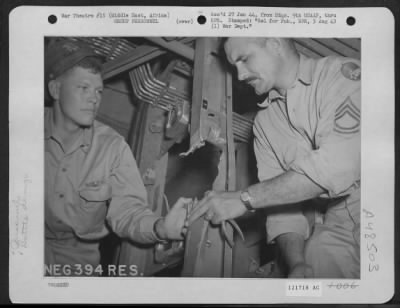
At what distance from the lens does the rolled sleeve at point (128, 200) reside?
1228 mm

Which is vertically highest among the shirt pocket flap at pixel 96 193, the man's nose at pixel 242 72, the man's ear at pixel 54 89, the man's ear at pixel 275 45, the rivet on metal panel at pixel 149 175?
the man's ear at pixel 275 45

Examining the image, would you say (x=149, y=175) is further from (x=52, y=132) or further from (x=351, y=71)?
(x=351, y=71)

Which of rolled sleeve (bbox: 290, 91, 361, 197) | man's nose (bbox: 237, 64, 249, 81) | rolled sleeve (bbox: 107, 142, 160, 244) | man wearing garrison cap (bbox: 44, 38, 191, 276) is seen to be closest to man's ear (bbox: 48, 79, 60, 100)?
man wearing garrison cap (bbox: 44, 38, 191, 276)

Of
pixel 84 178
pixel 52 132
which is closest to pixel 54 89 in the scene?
pixel 52 132

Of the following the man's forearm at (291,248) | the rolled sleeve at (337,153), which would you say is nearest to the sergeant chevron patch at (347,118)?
the rolled sleeve at (337,153)

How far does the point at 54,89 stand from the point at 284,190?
1.73 ft

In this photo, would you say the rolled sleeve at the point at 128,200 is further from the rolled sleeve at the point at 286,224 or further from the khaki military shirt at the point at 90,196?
the rolled sleeve at the point at 286,224

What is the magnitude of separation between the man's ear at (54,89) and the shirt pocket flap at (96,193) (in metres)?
0.20

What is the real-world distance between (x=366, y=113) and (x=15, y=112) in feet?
2.43

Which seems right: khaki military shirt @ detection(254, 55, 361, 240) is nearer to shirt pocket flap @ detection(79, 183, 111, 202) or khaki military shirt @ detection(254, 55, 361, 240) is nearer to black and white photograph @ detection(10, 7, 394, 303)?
black and white photograph @ detection(10, 7, 394, 303)

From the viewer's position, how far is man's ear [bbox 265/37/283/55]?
4.04 feet

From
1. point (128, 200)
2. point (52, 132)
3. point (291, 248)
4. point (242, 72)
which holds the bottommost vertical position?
point (291, 248)

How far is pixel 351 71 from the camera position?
124cm

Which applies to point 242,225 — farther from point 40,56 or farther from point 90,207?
point 40,56
